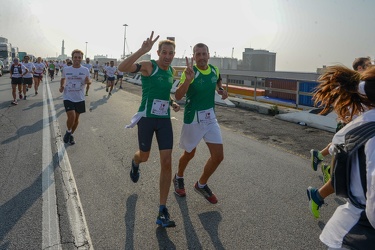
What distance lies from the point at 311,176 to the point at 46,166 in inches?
172

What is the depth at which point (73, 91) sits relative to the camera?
7.27 metres

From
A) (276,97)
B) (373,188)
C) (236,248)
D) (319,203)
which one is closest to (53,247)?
(236,248)

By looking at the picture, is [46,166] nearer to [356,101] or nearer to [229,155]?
[229,155]

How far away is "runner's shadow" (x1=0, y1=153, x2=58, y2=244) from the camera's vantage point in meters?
3.40

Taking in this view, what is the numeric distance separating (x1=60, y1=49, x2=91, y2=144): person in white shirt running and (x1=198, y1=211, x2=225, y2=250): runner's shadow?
4336 mm

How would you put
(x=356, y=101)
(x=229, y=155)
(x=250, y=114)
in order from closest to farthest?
(x=356, y=101)
(x=229, y=155)
(x=250, y=114)

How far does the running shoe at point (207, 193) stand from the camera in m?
4.11

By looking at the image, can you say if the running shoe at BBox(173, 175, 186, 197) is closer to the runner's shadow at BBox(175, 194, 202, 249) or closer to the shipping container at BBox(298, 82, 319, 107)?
the runner's shadow at BBox(175, 194, 202, 249)

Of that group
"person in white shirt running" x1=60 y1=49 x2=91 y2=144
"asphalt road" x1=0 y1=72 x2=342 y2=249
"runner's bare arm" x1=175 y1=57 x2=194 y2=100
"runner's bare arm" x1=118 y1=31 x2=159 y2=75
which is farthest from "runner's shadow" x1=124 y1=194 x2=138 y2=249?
"person in white shirt running" x1=60 y1=49 x2=91 y2=144

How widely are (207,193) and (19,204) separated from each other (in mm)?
2326

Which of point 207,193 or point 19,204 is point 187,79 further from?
point 19,204

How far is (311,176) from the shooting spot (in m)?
5.23

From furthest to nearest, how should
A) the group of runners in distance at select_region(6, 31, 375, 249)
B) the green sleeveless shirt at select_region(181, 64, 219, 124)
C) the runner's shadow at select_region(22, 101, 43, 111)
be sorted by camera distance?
the runner's shadow at select_region(22, 101, 43, 111), the green sleeveless shirt at select_region(181, 64, 219, 124), the group of runners in distance at select_region(6, 31, 375, 249)

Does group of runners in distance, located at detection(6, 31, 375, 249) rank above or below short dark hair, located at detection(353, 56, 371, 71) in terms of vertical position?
below
